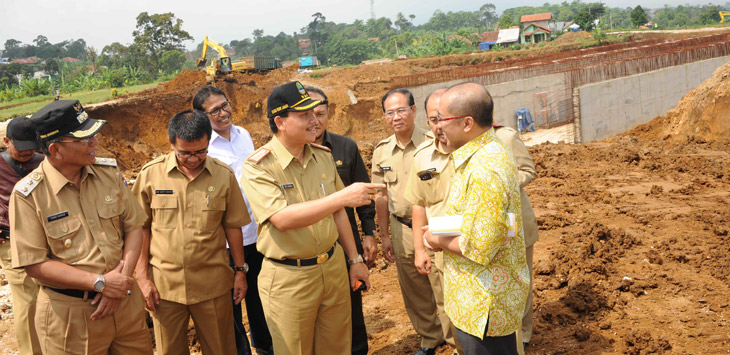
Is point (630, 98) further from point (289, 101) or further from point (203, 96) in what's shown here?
point (289, 101)

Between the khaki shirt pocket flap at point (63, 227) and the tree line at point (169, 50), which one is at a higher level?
the tree line at point (169, 50)

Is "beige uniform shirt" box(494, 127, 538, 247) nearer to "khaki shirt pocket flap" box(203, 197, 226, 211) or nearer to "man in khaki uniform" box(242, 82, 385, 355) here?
"man in khaki uniform" box(242, 82, 385, 355)

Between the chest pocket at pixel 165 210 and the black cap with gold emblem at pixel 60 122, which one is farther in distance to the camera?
the chest pocket at pixel 165 210

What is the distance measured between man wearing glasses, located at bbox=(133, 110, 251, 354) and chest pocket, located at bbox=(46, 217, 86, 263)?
0.48 m

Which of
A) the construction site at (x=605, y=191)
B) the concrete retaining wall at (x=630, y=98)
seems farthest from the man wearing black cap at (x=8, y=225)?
the concrete retaining wall at (x=630, y=98)

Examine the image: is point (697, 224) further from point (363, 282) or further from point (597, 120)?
point (597, 120)

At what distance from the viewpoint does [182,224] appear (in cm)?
329

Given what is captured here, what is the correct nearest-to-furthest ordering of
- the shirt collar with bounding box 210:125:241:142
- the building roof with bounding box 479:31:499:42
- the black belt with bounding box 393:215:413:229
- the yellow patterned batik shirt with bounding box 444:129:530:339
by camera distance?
1. the yellow patterned batik shirt with bounding box 444:129:530:339
2. the black belt with bounding box 393:215:413:229
3. the shirt collar with bounding box 210:125:241:142
4. the building roof with bounding box 479:31:499:42

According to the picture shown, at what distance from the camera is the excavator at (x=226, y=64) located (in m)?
22.6

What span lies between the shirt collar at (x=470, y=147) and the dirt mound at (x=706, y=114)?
11.5m

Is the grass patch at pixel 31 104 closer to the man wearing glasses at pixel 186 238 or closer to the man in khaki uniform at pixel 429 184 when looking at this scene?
the man wearing glasses at pixel 186 238

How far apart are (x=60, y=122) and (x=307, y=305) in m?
1.55

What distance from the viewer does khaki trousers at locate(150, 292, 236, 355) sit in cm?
335

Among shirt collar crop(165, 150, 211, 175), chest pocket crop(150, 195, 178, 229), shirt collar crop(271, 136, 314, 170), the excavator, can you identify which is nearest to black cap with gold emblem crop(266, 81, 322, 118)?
shirt collar crop(271, 136, 314, 170)
